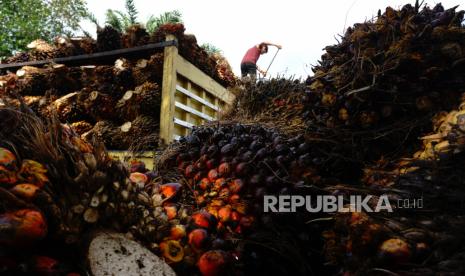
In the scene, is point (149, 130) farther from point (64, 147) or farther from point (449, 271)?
point (449, 271)

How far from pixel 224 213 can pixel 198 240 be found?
18 cm

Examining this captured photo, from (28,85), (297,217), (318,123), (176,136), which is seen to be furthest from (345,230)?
(28,85)

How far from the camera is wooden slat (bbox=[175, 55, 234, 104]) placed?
10.6 feet

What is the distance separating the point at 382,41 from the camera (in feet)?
4.04

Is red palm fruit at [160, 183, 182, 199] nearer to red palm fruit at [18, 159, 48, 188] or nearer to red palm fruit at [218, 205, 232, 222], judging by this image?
red palm fruit at [218, 205, 232, 222]

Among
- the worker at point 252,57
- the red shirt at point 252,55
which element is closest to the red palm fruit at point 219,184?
the worker at point 252,57

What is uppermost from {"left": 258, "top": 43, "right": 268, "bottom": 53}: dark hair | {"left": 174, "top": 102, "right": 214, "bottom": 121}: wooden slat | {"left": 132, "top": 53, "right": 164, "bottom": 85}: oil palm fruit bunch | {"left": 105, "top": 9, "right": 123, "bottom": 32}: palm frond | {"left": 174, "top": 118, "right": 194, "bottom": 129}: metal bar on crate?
{"left": 105, "top": 9, "right": 123, "bottom": 32}: palm frond

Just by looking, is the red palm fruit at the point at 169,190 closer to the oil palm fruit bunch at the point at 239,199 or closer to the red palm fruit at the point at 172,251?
the oil palm fruit bunch at the point at 239,199

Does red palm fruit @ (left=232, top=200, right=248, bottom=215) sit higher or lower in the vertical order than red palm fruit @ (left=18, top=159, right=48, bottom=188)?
lower

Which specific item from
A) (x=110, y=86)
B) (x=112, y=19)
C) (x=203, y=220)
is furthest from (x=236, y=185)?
(x=112, y=19)

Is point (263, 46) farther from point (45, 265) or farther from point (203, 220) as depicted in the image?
point (45, 265)

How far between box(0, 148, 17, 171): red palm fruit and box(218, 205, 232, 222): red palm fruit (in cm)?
60

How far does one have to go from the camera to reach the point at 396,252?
2.46 feet

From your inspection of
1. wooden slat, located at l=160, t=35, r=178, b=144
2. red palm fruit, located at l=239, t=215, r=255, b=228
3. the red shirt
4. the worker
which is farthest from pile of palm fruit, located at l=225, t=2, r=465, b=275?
the red shirt
